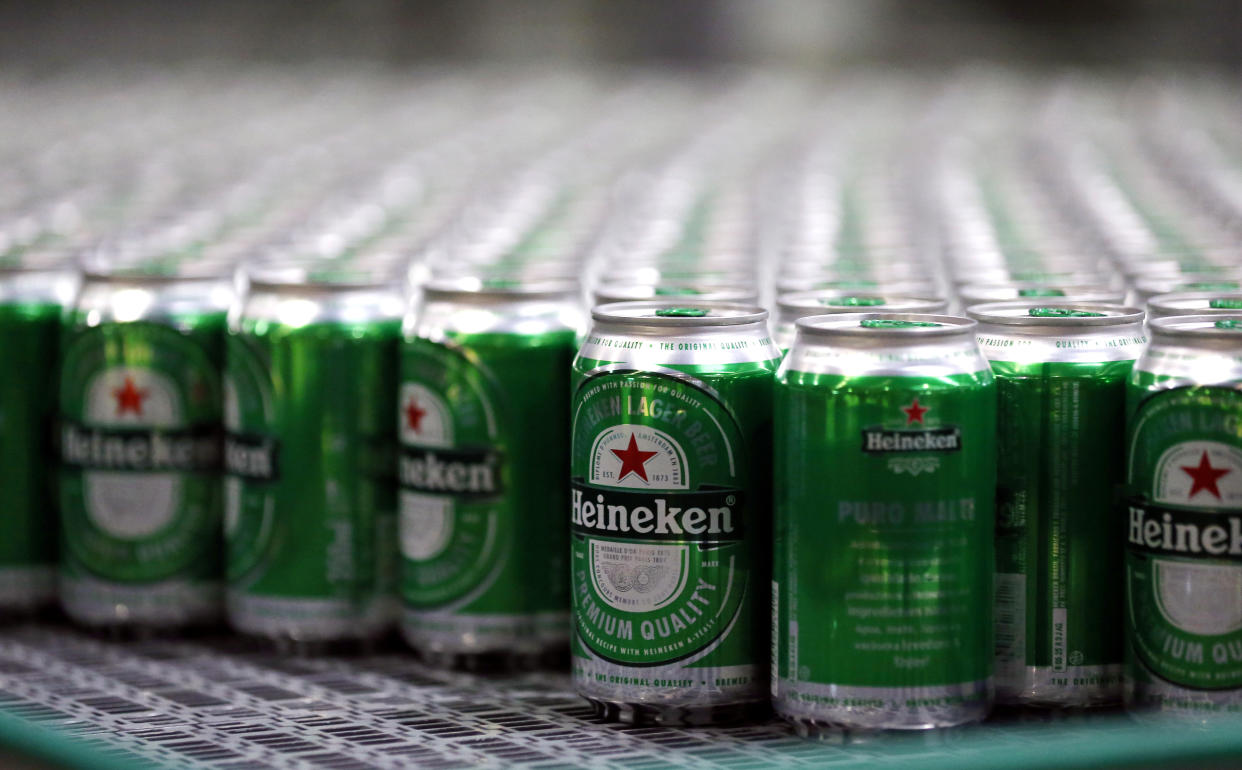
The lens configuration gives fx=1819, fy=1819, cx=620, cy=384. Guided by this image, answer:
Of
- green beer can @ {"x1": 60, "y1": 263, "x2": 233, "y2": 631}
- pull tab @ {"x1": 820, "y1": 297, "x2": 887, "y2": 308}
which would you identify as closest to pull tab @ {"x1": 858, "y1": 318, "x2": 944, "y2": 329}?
pull tab @ {"x1": 820, "y1": 297, "x2": 887, "y2": 308}

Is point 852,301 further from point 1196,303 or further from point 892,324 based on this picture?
point 1196,303

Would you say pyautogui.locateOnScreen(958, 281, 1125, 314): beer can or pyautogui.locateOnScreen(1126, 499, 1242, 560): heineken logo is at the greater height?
pyautogui.locateOnScreen(958, 281, 1125, 314): beer can

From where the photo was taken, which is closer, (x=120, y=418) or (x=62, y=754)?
(x=62, y=754)

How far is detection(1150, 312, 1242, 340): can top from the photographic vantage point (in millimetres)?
2094

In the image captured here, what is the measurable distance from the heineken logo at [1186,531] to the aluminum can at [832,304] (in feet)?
1.38

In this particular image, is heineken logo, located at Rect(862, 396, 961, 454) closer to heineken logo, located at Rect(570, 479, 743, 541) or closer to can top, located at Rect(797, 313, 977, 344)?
can top, located at Rect(797, 313, 977, 344)

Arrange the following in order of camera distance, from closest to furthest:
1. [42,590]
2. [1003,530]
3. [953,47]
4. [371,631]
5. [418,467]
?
[1003,530], [418,467], [371,631], [42,590], [953,47]

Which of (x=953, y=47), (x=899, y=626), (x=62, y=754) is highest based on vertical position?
(x=953, y=47)

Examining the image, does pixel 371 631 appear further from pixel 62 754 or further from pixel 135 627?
pixel 62 754

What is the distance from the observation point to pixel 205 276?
9.57 feet

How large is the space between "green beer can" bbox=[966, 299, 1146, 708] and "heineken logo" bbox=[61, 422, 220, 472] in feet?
4.26

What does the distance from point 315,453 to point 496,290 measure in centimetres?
41

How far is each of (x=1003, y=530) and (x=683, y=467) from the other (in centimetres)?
41

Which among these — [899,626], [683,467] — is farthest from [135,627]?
[899,626]
